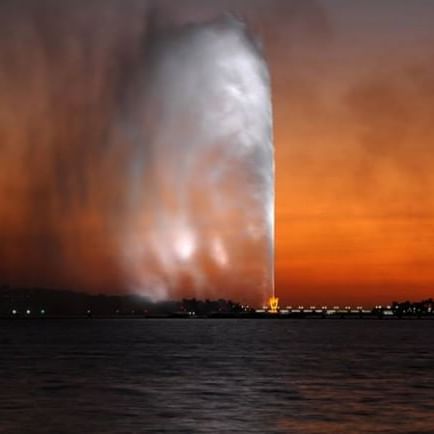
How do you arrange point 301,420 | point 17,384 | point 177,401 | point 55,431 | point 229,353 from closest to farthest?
point 55,431
point 301,420
point 177,401
point 17,384
point 229,353

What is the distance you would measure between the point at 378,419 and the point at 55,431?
1175cm

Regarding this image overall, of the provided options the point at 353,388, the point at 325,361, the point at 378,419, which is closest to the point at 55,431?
the point at 378,419

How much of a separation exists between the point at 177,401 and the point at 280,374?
15506 mm

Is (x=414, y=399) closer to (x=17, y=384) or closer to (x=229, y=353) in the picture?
(x=17, y=384)

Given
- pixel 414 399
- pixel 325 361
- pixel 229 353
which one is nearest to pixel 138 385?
pixel 414 399

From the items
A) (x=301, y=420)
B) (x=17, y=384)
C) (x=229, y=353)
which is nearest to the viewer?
(x=301, y=420)

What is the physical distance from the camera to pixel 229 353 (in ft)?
257

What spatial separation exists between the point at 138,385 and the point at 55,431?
1544 centimetres

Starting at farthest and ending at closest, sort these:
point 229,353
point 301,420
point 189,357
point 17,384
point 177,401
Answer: point 229,353, point 189,357, point 17,384, point 177,401, point 301,420

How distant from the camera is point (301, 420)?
112 ft

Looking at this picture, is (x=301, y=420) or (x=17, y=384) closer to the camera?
(x=301, y=420)

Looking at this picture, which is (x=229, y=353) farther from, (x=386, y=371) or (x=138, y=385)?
(x=138, y=385)

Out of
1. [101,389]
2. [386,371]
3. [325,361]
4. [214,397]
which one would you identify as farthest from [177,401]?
[325,361]

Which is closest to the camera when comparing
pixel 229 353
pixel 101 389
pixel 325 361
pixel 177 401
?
pixel 177 401
